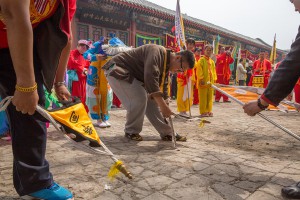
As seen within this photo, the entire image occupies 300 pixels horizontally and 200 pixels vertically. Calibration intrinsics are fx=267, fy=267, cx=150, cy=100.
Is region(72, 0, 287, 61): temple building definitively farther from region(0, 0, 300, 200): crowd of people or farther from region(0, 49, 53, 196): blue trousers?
region(0, 49, 53, 196): blue trousers

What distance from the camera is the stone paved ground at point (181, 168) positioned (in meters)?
2.02

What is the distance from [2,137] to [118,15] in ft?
28.5

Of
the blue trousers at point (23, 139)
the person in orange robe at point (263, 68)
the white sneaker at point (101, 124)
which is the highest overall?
the person in orange robe at point (263, 68)

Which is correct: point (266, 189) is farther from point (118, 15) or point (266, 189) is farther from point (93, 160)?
point (118, 15)

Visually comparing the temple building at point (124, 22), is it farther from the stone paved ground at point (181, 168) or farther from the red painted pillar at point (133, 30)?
the stone paved ground at point (181, 168)

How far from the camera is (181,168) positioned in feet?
8.36

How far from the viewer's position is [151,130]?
4.55 m

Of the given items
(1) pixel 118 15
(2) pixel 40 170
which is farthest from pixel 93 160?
(1) pixel 118 15

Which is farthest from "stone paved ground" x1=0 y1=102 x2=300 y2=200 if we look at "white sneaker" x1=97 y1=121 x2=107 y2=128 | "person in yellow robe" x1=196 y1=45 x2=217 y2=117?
"person in yellow robe" x1=196 y1=45 x2=217 y2=117

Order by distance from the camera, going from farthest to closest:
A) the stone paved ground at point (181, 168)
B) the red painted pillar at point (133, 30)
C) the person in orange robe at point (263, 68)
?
the red painted pillar at point (133, 30) < the person in orange robe at point (263, 68) < the stone paved ground at point (181, 168)

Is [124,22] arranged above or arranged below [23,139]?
above

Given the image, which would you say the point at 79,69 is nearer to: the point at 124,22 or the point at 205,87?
the point at 205,87

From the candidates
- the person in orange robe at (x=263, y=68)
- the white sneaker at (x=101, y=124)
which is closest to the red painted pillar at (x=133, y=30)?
the person in orange robe at (x=263, y=68)

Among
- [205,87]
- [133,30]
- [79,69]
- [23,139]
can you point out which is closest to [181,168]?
[23,139]
